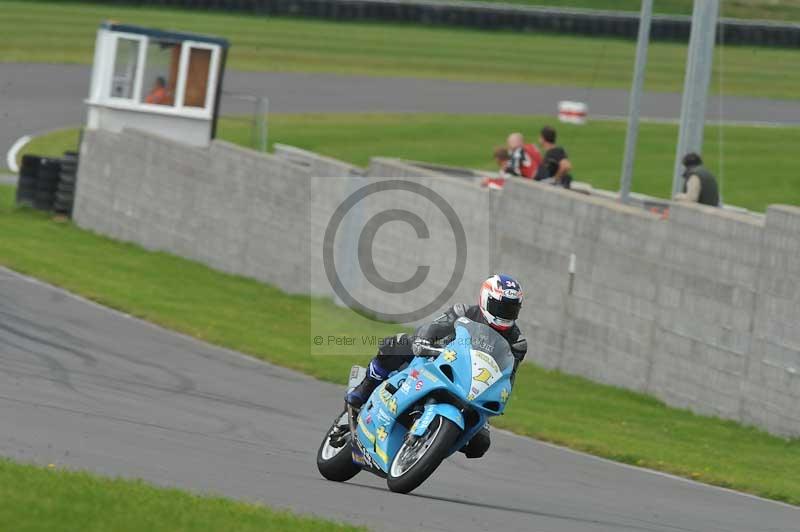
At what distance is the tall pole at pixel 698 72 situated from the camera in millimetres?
19297

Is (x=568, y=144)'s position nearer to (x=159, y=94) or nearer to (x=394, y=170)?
(x=159, y=94)

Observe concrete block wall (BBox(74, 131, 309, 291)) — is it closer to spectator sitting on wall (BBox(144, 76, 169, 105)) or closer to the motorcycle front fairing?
spectator sitting on wall (BBox(144, 76, 169, 105))

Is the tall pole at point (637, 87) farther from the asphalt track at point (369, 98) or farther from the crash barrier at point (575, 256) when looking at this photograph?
the asphalt track at point (369, 98)

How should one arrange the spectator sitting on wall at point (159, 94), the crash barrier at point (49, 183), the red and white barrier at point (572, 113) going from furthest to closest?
the red and white barrier at point (572, 113) < the spectator sitting on wall at point (159, 94) < the crash barrier at point (49, 183)

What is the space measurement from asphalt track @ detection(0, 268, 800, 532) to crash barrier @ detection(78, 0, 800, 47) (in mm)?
38031

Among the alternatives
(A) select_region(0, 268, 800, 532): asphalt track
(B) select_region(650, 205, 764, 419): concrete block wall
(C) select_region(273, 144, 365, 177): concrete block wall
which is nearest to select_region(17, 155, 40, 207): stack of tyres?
(C) select_region(273, 144, 365, 177): concrete block wall

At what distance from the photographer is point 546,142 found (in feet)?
73.0

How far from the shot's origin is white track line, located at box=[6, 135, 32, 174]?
3366 centimetres

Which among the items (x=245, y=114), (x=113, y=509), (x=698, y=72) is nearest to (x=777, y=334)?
(x=698, y=72)

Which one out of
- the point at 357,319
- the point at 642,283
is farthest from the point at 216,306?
the point at 642,283

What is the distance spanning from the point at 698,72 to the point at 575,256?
113 inches

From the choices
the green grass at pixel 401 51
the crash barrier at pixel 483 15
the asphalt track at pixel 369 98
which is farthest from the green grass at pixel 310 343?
the crash barrier at pixel 483 15

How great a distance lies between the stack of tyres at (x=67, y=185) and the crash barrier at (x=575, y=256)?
1236 millimetres

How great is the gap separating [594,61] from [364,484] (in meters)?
43.4
